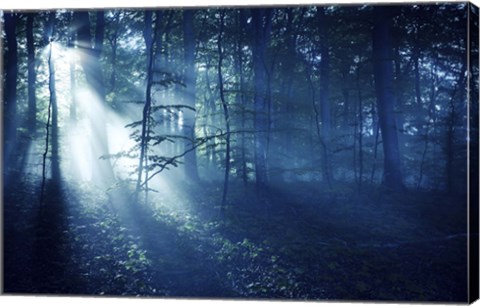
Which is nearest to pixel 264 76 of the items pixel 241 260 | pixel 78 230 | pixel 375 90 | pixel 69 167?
pixel 375 90

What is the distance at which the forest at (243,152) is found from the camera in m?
5.31

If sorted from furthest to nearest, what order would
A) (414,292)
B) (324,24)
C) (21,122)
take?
(21,122) < (324,24) < (414,292)

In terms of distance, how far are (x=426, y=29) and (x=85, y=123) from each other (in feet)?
17.0

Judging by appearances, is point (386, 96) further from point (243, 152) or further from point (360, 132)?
point (243, 152)

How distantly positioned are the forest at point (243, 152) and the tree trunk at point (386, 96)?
0.07 feet

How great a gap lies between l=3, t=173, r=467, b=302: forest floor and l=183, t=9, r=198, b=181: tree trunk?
344 mm

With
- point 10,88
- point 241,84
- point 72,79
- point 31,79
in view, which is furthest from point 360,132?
point 10,88

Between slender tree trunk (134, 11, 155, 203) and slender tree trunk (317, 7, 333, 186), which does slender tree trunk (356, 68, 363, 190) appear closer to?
slender tree trunk (317, 7, 333, 186)

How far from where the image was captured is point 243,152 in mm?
5715

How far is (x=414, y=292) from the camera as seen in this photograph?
524 centimetres

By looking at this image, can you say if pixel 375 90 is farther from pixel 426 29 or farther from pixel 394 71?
pixel 426 29

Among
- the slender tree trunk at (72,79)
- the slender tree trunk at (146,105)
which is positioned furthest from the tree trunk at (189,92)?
the slender tree trunk at (72,79)

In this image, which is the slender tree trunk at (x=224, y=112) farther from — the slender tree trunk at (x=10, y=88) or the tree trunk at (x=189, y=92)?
the slender tree trunk at (x=10, y=88)

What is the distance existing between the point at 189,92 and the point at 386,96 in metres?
2.90
